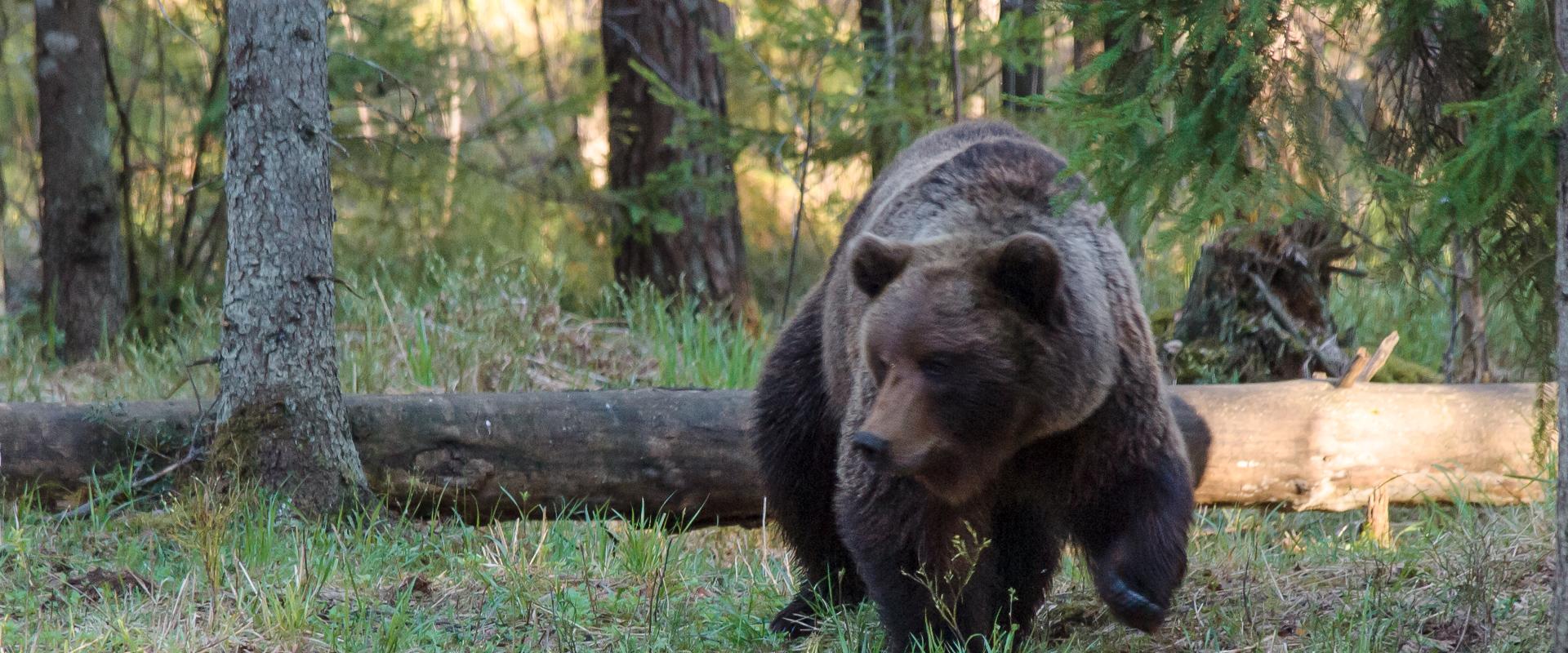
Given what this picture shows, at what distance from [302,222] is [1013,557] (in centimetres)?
304

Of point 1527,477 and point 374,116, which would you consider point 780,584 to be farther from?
point 374,116

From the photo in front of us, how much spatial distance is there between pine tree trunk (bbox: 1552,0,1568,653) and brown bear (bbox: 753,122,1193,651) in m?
0.98

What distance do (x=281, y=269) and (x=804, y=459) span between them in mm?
2206

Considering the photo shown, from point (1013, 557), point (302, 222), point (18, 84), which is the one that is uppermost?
point (18, 84)

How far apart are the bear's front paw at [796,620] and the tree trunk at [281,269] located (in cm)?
A: 191

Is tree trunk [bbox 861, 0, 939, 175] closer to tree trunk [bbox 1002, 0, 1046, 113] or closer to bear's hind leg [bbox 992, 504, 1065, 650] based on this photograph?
tree trunk [bbox 1002, 0, 1046, 113]

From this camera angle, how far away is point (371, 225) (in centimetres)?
1140

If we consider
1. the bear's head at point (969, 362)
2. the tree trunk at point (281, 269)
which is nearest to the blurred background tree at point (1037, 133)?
the bear's head at point (969, 362)

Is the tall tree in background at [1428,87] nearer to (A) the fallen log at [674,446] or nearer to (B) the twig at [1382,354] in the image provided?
(B) the twig at [1382,354]

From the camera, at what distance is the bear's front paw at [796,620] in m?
4.51

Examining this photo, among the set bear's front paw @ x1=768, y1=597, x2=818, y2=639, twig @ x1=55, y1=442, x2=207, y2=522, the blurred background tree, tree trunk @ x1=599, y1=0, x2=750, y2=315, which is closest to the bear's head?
the blurred background tree

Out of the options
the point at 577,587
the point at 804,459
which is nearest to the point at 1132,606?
the point at 804,459

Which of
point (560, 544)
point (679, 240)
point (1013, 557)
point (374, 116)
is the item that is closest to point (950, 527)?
point (1013, 557)

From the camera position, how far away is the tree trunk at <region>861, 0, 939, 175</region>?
8422 mm
